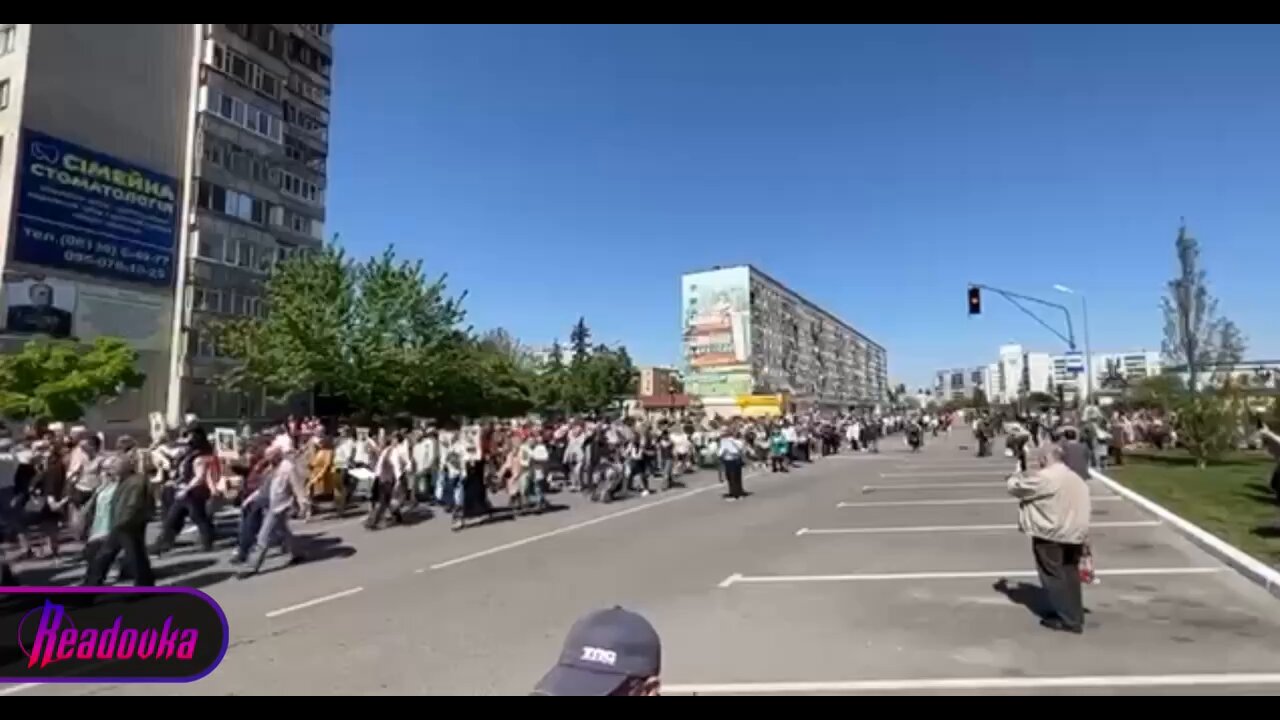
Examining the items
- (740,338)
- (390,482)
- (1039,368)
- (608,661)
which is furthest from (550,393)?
(1039,368)

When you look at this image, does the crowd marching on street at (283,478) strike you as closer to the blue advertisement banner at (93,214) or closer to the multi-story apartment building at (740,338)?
the blue advertisement banner at (93,214)

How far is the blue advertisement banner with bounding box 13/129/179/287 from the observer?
3397cm

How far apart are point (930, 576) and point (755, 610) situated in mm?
2717

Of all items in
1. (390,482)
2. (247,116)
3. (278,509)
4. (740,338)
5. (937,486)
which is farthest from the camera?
(740,338)

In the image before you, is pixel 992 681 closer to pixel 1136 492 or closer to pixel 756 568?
pixel 756 568

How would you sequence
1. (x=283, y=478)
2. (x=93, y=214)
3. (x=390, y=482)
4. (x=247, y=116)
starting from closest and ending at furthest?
(x=283, y=478) → (x=390, y=482) → (x=93, y=214) → (x=247, y=116)

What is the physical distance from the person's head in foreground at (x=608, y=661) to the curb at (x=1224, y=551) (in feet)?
27.8

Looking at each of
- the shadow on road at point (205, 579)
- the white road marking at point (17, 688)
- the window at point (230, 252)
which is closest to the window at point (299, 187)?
the window at point (230, 252)

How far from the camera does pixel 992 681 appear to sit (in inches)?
220

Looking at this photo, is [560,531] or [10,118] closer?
[560,531]

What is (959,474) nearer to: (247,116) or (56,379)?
(56,379)

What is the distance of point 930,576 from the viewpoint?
938 cm

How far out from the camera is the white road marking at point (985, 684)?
5430 mm
